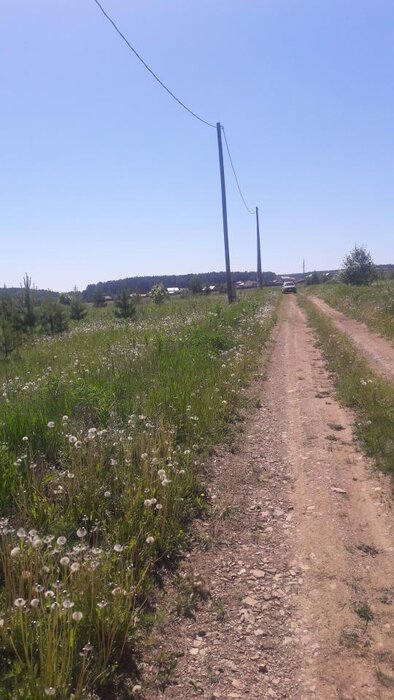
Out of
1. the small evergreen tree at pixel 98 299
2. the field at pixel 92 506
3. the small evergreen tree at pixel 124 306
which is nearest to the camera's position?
the field at pixel 92 506

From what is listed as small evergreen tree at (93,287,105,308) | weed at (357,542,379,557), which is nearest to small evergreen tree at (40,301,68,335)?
weed at (357,542,379,557)

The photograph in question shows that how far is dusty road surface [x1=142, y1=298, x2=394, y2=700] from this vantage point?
2.79 m

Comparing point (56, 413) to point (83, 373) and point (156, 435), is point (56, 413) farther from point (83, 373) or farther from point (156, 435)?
point (83, 373)

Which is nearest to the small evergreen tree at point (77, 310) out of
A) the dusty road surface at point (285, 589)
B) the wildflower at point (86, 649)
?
the dusty road surface at point (285, 589)

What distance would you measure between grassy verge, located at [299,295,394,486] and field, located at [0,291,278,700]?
65.1 inches

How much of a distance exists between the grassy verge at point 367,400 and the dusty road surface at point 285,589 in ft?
0.79

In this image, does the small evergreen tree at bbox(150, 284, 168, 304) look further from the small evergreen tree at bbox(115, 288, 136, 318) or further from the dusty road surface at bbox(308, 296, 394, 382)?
the dusty road surface at bbox(308, 296, 394, 382)

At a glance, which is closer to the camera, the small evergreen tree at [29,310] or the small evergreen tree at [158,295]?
the small evergreen tree at [29,310]

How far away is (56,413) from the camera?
227 inches

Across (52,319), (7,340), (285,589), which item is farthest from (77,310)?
(285,589)

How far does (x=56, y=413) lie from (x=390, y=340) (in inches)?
433

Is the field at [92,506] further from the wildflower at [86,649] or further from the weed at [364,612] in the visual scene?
the weed at [364,612]

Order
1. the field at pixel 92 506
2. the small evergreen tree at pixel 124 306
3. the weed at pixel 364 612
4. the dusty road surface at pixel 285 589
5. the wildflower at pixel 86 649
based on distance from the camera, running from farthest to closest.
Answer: the small evergreen tree at pixel 124 306 < the weed at pixel 364 612 < the dusty road surface at pixel 285 589 < the field at pixel 92 506 < the wildflower at pixel 86 649

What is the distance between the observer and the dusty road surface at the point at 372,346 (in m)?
10.4
